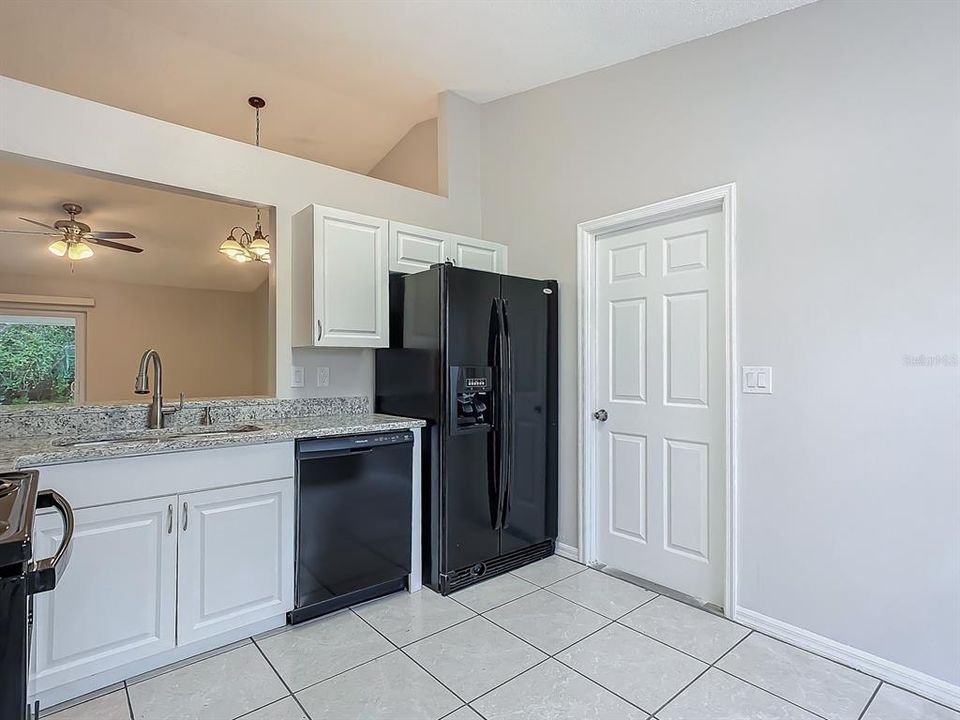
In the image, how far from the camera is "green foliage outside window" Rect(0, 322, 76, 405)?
511cm

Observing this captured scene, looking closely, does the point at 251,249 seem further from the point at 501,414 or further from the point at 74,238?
the point at 501,414

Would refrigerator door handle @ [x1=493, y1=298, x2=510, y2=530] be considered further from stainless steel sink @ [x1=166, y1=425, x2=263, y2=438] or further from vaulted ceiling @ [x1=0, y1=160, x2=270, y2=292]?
vaulted ceiling @ [x1=0, y1=160, x2=270, y2=292]

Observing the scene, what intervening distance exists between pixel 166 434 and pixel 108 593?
2.47ft

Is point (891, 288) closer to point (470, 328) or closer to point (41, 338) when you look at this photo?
point (470, 328)

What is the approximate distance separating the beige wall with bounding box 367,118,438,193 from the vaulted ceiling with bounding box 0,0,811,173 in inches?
14.1

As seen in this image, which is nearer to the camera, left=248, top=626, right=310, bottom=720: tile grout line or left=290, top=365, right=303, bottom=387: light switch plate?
left=248, top=626, right=310, bottom=720: tile grout line

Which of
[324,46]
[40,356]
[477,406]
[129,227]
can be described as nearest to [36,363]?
[40,356]

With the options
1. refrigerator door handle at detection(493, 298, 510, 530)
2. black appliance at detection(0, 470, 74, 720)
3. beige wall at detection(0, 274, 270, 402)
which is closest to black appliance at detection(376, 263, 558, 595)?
refrigerator door handle at detection(493, 298, 510, 530)

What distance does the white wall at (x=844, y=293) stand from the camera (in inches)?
76.3

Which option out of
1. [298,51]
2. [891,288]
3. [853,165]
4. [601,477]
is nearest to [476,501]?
[601,477]

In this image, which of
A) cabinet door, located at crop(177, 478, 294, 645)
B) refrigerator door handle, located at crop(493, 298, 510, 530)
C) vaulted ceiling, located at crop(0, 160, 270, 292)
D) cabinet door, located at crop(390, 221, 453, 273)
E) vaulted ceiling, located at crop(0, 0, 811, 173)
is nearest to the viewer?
cabinet door, located at crop(177, 478, 294, 645)

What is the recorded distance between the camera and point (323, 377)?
310cm

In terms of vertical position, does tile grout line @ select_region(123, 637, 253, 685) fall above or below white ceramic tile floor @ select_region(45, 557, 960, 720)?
above

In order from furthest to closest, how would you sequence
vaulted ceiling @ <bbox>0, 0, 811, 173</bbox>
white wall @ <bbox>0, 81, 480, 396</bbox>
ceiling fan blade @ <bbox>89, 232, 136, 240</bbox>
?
ceiling fan blade @ <bbox>89, 232, 136, 240</bbox>
vaulted ceiling @ <bbox>0, 0, 811, 173</bbox>
white wall @ <bbox>0, 81, 480, 396</bbox>
